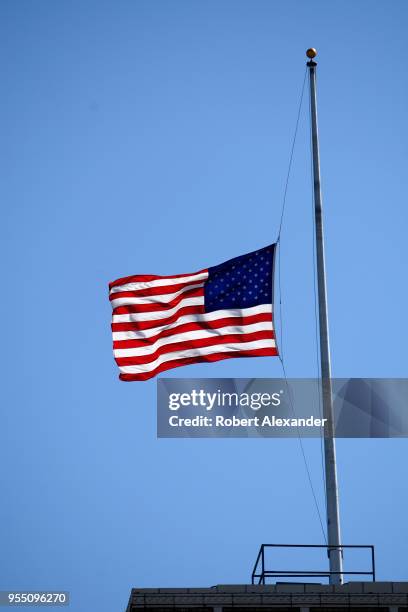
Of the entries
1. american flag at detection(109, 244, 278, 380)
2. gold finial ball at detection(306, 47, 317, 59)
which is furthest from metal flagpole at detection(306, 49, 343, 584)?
american flag at detection(109, 244, 278, 380)

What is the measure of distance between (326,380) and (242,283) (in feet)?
15.0

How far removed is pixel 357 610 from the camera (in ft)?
78.8

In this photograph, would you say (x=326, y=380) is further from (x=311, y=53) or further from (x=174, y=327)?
(x=311, y=53)

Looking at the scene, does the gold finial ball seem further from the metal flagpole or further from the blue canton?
the blue canton

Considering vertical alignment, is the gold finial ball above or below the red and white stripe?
above

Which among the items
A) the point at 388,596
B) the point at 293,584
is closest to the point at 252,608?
the point at 293,584

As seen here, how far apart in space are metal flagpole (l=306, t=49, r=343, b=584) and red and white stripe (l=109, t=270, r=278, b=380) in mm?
1992

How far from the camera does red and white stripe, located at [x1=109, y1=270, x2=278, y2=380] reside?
32.2 metres

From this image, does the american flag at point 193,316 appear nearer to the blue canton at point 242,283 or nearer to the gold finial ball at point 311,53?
the blue canton at point 242,283

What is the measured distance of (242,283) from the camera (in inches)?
1294

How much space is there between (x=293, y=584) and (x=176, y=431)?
373 inches

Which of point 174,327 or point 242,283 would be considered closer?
point 174,327

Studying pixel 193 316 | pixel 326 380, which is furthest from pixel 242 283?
pixel 326 380

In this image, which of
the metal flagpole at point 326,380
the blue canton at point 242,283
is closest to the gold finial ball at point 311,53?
the metal flagpole at point 326,380
